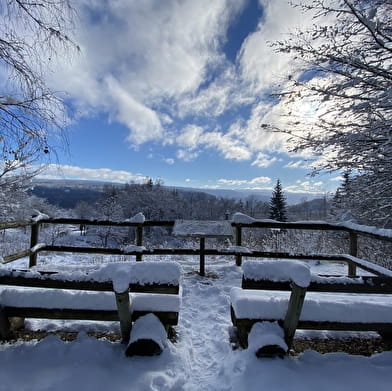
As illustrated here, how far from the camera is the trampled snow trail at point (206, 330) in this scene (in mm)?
2084

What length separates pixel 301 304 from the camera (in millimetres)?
2025

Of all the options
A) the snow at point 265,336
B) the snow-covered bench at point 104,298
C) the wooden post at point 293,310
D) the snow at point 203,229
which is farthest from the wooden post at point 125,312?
the snow at point 203,229

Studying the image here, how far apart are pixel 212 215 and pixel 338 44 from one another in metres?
66.5

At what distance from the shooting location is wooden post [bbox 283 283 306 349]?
6.45 ft

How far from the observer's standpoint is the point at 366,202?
18.6 ft

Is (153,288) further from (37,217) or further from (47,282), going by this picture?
(37,217)

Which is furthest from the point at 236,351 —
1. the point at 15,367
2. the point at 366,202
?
the point at 366,202

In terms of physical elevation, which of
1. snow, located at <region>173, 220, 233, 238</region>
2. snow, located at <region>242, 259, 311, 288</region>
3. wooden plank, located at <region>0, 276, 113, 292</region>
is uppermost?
snow, located at <region>173, 220, 233, 238</region>

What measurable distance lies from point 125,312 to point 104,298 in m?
0.34

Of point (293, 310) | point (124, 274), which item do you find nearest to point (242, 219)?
point (293, 310)

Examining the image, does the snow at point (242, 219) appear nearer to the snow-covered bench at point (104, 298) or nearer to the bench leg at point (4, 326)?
the snow-covered bench at point (104, 298)

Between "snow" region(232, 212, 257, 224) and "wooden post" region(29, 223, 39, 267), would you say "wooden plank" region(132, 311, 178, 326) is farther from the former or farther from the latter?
"wooden post" region(29, 223, 39, 267)

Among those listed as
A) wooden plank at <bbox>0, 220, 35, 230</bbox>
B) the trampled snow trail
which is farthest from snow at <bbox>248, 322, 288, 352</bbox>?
wooden plank at <bbox>0, 220, 35, 230</bbox>

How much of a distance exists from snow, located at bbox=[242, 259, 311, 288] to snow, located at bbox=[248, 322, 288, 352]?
19.6 inches
